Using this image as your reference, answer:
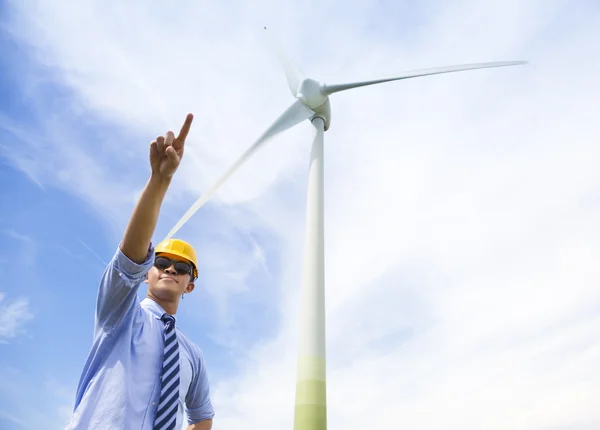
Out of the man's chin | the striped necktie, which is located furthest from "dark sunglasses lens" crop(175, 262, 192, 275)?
the striped necktie

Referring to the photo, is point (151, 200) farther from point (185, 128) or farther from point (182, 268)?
point (182, 268)

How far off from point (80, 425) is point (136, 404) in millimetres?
499

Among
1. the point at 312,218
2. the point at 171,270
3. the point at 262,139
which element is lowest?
the point at 171,270

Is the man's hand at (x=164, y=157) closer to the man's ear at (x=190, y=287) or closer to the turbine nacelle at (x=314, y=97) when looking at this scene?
the man's ear at (x=190, y=287)

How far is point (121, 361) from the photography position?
172 inches

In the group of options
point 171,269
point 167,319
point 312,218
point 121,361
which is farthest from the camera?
point 312,218

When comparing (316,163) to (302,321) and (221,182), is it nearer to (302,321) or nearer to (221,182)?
(221,182)

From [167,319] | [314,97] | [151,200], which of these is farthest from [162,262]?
[314,97]

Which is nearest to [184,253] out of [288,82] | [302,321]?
[302,321]

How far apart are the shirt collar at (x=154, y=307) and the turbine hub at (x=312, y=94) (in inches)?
438

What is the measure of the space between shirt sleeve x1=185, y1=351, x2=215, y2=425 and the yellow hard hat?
4.38ft

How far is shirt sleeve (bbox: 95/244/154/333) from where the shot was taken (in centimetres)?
391

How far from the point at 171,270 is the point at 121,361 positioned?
5.51 feet

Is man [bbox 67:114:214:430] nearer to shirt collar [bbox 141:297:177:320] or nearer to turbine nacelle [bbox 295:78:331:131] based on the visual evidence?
shirt collar [bbox 141:297:177:320]
